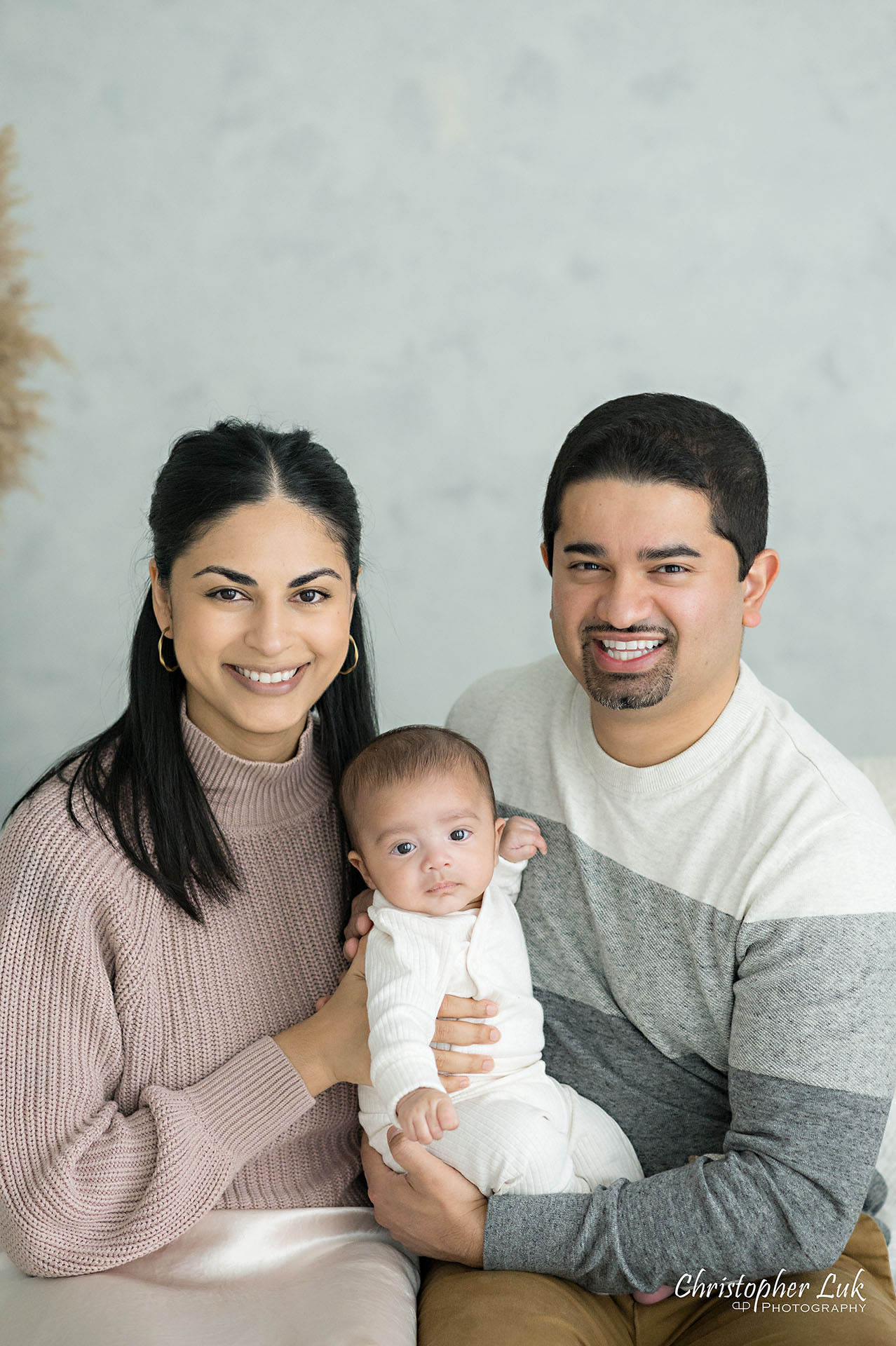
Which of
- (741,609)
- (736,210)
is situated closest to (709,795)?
(741,609)

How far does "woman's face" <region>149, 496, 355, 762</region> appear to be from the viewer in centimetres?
176

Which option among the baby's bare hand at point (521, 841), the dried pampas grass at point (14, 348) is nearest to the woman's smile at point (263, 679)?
the baby's bare hand at point (521, 841)

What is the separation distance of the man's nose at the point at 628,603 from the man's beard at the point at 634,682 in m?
0.02

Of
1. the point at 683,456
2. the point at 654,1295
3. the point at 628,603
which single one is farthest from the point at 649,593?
the point at 654,1295

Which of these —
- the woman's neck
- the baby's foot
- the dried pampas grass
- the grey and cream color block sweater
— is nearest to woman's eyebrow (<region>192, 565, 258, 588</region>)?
the woman's neck

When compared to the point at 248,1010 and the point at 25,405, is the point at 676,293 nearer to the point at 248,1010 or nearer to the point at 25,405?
the point at 25,405

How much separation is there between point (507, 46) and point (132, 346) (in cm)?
124

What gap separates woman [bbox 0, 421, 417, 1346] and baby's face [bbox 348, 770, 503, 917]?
166 millimetres

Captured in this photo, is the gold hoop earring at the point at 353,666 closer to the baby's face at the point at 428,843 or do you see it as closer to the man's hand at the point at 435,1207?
the baby's face at the point at 428,843

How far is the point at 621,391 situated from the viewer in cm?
315

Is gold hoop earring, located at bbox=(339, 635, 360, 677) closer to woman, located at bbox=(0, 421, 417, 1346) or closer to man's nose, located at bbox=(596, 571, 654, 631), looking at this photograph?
woman, located at bbox=(0, 421, 417, 1346)

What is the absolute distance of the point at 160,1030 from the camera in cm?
177

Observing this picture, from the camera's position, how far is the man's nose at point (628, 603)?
1733 millimetres

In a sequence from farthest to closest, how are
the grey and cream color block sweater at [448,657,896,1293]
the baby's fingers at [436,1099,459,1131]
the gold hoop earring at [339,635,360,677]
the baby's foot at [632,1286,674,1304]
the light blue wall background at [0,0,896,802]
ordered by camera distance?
the light blue wall background at [0,0,896,802] < the gold hoop earring at [339,635,360,677] < the baby's foot at [632,1286,674,1304] < the grey and cream color block sweater at [448,657,896,1293] < the baby's fingers at [436,1099,459,1131]
